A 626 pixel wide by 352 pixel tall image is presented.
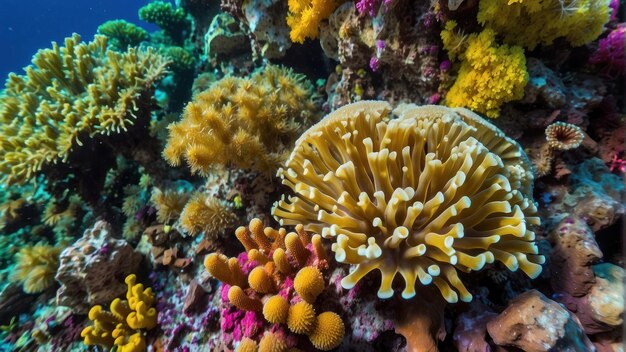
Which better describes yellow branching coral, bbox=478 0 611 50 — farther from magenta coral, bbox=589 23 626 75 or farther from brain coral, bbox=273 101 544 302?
brain coral, bbox=273 101 544 302

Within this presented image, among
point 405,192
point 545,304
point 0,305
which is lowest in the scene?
point 0,305

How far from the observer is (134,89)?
179 inches

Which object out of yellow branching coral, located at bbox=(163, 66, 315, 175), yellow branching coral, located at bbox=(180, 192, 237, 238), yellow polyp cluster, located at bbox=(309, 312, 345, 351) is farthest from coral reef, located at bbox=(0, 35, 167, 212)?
yellow polyp cluster, located at bbox=(309, 312, 345, 351)

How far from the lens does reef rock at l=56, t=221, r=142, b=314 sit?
11.7 ft

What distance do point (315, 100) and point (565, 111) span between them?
331 cm

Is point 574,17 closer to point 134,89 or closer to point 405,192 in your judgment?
point 405,192

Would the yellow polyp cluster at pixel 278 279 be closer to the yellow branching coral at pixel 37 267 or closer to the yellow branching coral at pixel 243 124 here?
the yellow branching coral at pixel 243 124

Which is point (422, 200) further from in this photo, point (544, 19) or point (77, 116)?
point (77, 116)

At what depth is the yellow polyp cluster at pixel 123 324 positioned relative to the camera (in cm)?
318

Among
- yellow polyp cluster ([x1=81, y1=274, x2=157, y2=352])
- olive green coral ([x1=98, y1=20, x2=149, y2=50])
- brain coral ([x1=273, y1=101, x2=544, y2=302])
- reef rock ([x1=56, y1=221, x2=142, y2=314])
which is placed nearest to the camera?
brain coral ([x1=273, y1=101, x2=544, y2=302])

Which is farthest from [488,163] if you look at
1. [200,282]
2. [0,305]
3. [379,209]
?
[0,305]

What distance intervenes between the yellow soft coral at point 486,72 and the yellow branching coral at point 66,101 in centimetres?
432

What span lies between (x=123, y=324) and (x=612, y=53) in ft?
20.2

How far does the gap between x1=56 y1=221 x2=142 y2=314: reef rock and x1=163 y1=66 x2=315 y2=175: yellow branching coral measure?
135 cm
